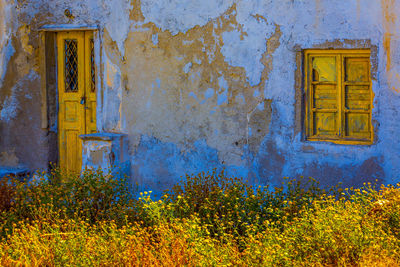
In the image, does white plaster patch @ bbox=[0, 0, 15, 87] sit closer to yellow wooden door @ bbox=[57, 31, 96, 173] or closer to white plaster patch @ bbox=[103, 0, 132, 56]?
yellow wooden door @ bbox=[57, 31, 96, 173]

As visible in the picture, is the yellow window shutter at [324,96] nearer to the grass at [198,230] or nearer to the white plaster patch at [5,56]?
the grass at [198,230]

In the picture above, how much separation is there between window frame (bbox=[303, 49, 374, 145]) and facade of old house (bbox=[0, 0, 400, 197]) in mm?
13

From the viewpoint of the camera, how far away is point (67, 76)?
8.52 metres

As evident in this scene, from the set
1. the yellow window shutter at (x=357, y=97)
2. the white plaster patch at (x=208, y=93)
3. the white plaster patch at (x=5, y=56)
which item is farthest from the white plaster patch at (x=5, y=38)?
the yellow window shutter at (x=357, y=97)

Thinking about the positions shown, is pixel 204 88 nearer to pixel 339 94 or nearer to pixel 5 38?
pixel 339 94

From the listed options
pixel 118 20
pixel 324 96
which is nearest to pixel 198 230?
pixel 324 96

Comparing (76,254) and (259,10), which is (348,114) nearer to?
(259,10)

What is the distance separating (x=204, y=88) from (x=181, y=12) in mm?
1067

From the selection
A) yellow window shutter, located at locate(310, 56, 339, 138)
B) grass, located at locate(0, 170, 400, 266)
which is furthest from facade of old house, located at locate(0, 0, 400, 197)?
grass, located at locate(0, 170, 400, 266)

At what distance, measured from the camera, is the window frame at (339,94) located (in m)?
6.68

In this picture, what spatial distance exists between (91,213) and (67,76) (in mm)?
2797

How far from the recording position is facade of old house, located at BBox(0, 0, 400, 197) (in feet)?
21.8

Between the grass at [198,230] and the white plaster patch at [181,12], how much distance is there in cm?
209

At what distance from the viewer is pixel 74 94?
8469 mm
